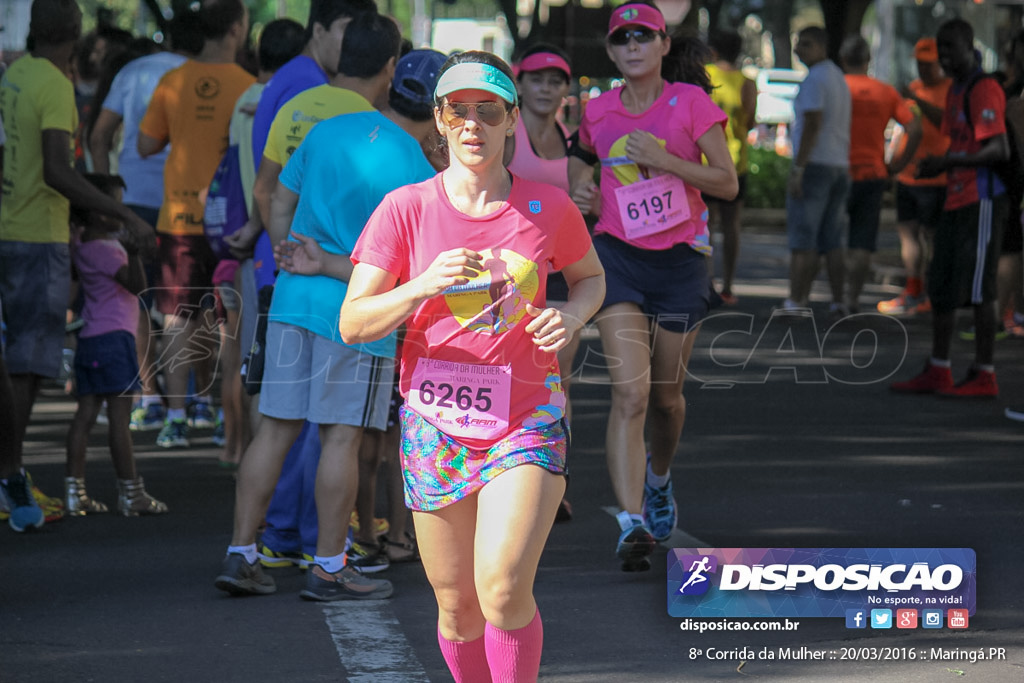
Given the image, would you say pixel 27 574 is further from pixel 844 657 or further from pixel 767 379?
pixel 767 379

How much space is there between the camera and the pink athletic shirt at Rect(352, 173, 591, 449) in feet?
13.0

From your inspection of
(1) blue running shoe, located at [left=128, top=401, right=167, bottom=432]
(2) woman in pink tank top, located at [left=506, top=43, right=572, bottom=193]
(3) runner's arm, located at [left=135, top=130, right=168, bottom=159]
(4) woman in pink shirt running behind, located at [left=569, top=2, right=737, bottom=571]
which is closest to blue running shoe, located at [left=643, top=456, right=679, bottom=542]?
(4) woman in pink shirt running behind, located at [left=569, top=2, right=737, bottom=571]

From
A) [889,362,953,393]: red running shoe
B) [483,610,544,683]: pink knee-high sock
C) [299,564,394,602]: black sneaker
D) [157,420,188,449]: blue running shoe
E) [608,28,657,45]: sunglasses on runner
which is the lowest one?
[157,420,188,449]: blue running shoe

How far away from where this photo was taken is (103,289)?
7.36 meters

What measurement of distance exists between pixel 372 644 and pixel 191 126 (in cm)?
418

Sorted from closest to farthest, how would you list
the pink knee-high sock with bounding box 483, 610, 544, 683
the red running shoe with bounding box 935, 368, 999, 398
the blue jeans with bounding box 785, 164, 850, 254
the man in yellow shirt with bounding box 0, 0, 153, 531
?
the pink knee-high sock with bounding box 483, 610, 544, 683, the man in yellow shirt with bounding box 0, 0, 153, 531, the red running shoe with bounding box 935, 368, 999, 398, the blue jeans with bounding box 785, 164, 850, 254

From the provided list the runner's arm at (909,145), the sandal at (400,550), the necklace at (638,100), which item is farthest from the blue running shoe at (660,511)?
the runner's arm at (909,145)

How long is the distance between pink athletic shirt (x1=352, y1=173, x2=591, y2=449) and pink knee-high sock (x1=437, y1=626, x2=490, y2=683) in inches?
22.8

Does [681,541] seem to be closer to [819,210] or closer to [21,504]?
[21,504]

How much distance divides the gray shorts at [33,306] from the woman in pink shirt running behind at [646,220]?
2.55 metres

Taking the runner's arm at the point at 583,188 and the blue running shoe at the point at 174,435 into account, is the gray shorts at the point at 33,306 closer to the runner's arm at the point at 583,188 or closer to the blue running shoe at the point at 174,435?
the blue running shoe at the point at 174,435

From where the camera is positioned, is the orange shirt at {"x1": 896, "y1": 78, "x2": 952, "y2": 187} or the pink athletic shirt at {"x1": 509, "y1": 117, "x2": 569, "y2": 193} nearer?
the pink athletic shirt at {"x1": 509, "y1": 117, "x2": 569, "y2": 193}

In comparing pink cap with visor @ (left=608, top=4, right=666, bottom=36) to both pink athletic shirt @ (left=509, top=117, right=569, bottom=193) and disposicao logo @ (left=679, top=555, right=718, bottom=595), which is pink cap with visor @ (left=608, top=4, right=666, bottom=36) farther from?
disposicao logo @ (left=679, top=555, right=718, bottom=595)

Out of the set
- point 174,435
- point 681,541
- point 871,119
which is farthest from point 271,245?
point 871,119
